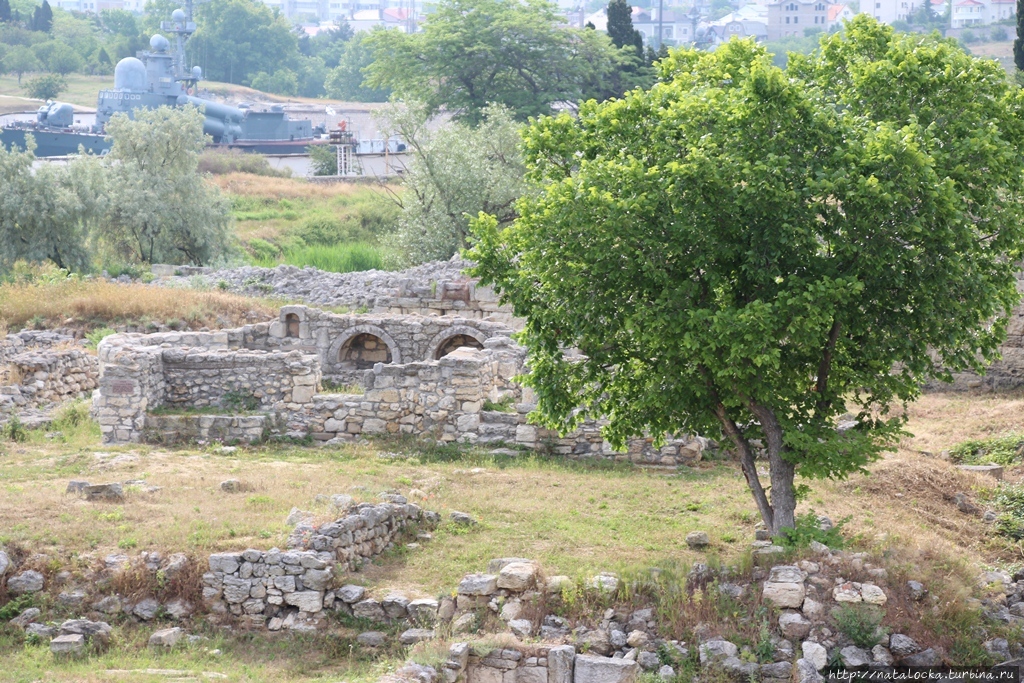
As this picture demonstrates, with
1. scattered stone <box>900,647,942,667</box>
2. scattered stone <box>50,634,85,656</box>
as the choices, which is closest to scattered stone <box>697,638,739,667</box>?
scattered stone <box>900,647,942,667</box>

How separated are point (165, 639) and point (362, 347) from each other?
13936 millimetres

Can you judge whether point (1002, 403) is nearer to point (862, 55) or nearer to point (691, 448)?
point (691, 448)

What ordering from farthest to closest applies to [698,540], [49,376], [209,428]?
[49,376]
[209,428]
[698,540]

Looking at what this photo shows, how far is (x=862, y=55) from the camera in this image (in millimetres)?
13125

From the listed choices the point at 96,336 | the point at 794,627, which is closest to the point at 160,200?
the point at 96,336

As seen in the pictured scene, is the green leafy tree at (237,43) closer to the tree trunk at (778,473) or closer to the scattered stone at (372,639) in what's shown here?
the tree trunk at (778,473)

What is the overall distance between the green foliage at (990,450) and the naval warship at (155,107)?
64.9 m

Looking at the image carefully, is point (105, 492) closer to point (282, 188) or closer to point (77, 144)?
point (282, 188)

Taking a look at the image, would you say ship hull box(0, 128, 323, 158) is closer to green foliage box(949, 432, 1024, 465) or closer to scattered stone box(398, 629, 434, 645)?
green foliage box(949, 432, 1024, 465)

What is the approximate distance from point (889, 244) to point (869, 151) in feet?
3.16

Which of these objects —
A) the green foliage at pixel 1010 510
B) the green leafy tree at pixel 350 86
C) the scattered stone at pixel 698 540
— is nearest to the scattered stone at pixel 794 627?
the scattered stone at pixel 698 540

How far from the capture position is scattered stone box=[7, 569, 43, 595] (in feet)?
38.4

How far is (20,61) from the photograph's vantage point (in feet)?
356

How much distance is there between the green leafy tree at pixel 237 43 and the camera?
4700 inches
